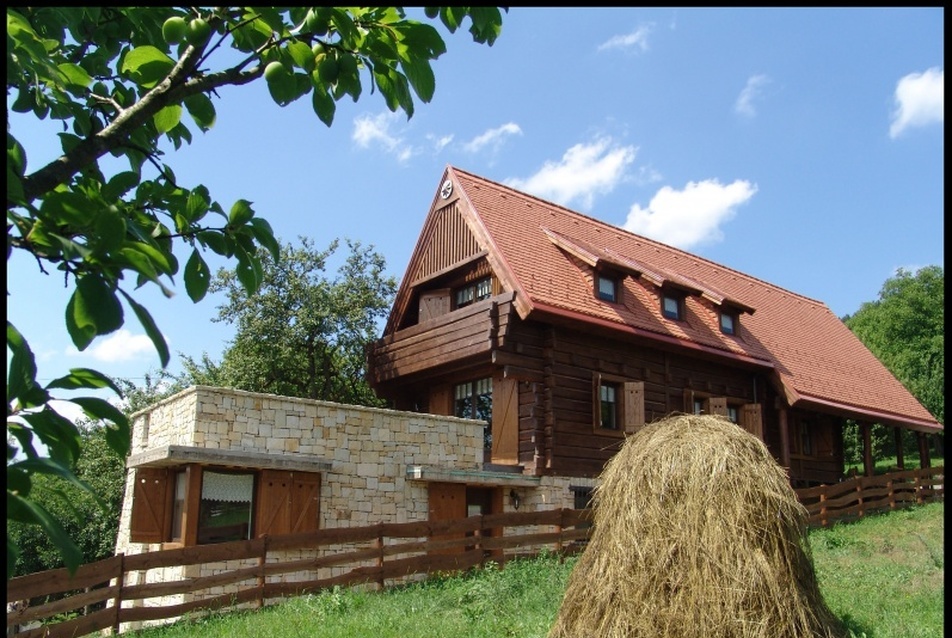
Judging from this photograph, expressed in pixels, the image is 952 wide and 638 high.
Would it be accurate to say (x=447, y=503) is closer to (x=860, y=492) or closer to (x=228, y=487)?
(x=228, y=487)

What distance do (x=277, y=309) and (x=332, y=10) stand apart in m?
25.7

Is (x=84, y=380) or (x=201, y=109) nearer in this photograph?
(x=84, y=380)

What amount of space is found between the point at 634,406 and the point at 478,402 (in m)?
3.73

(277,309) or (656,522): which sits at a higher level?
(277,309)

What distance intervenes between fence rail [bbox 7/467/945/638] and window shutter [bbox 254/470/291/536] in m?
0.67

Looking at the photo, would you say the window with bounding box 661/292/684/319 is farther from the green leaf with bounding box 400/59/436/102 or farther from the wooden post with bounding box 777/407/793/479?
the green leaf with bounding box 400/59/436/102

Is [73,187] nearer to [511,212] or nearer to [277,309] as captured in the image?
[511,212]

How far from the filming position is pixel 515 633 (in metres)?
10.7

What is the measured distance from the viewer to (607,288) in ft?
70.3

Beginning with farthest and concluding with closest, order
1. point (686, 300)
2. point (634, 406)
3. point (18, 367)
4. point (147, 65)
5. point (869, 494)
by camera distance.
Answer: point (686, 300), point (869, 494), point (634, 406), point (147, 65), point (18, 367)

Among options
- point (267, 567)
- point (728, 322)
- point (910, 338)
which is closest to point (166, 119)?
point (267, 567)

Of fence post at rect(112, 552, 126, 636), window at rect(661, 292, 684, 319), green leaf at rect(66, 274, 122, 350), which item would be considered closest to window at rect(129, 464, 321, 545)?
fence post at rect(112, 552, 126, 636)

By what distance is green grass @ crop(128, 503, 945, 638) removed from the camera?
35.6 feet

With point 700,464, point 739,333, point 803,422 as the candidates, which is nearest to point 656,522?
point 700,464
